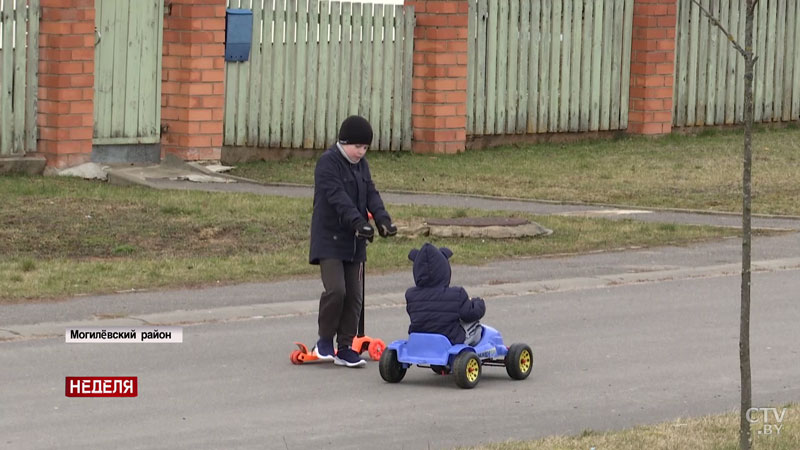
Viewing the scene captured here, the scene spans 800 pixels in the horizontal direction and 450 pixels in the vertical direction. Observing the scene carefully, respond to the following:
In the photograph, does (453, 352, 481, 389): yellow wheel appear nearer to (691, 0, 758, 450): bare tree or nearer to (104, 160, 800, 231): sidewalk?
(691, 0, 758, 450): bare tree

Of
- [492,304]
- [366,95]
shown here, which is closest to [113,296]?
[492,304]

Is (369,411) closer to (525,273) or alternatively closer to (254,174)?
(525,273)

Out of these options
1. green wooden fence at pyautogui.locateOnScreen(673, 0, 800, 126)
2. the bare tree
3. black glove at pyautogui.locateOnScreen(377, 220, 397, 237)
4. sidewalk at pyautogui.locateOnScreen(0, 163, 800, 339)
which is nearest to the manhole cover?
sidewalk at pyautogui.locateOnScreen(0, 163, 800, 339)

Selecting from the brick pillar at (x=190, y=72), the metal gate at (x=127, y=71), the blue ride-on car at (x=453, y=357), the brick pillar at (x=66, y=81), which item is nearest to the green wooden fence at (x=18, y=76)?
the brick pillar at (x=66, y=81)

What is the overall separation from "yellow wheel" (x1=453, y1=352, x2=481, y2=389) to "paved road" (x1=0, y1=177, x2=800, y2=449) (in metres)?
0.07

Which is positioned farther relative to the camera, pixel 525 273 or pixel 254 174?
pixel 254 174

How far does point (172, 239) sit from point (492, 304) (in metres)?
4.02

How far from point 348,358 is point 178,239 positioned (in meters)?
5.68

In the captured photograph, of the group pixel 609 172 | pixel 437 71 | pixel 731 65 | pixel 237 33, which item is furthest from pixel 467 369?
pixel 731 65

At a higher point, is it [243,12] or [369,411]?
[243,12]

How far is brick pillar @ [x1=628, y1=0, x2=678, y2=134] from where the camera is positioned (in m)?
27.3

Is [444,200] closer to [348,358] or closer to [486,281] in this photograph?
[486,281]

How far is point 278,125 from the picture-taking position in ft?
76.9

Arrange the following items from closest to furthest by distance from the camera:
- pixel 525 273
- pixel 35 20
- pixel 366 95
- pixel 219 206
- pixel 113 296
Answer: pixel 113 296
pixel 525 273
pixel 219 206
pixel 35 20
pixel 366 95
